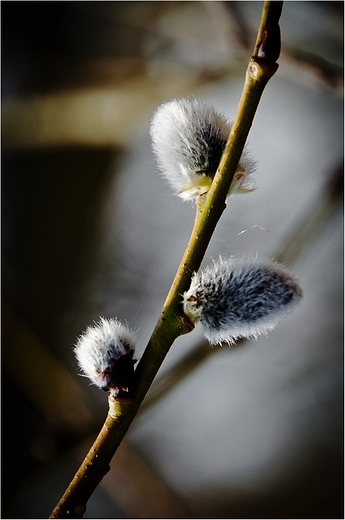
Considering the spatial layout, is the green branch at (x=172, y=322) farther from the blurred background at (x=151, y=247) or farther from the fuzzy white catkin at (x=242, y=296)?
the blurred background at (x=151, y=247)

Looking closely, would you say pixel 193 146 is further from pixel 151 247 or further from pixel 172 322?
pixel 151 247

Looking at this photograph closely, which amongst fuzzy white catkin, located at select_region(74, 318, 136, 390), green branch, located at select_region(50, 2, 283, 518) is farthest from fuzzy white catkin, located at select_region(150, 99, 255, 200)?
fuzzy white catkin, located at select_region(74, 318, 136, 390)

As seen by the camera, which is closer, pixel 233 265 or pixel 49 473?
pixel 233 265

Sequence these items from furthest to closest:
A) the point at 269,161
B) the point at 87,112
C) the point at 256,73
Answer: the point at 87,112
the point at 269,161
the point at 256,73

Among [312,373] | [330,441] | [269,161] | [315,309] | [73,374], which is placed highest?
[269,161]

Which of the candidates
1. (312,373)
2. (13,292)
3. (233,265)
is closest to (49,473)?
(13,292)

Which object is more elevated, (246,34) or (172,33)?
(172,33)

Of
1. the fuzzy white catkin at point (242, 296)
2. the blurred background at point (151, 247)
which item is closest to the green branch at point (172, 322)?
the fuzzy white catkin at point (242, 296)

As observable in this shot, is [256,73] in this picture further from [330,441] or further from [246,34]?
[330,441]
